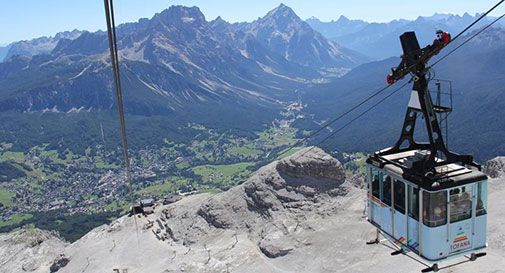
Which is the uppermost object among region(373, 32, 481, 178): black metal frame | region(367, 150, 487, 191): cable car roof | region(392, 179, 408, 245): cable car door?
region(373, 32, 481, 178): black metal frame

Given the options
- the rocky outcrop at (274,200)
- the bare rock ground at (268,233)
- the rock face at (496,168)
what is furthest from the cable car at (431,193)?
the rock face at (496,168)

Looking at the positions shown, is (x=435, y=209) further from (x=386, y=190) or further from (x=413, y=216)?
(x=386, y=190)

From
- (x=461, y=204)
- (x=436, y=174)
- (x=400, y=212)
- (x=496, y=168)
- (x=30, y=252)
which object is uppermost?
(x=436, y=174)

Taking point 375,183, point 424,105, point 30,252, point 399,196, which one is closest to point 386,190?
point 375,183

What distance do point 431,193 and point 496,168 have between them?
43.3m

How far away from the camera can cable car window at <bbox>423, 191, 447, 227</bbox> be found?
853 inches

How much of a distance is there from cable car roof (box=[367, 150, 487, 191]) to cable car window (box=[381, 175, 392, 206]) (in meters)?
0.55

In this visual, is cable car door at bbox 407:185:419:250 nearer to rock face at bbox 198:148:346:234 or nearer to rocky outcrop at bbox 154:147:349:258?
rocky outcrop at bbox 154:147:349:258

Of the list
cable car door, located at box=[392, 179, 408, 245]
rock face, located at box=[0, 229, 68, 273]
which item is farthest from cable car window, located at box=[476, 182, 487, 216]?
rock face, located at box=[0, 229, 68, 273]

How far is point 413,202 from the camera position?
22.7 meters

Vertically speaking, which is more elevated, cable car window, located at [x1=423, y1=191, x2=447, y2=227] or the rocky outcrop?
cable car window, located at [x1=423, y1=191, x2=447, y2=227]

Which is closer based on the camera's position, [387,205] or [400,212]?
[400,212]

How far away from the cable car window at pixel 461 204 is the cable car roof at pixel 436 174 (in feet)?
1.31

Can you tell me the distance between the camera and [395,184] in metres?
23.8
